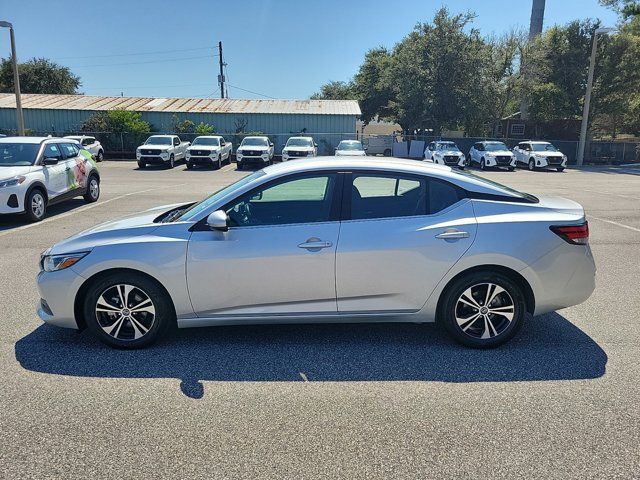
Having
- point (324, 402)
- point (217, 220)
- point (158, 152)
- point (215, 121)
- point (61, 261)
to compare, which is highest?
point (215, 121)

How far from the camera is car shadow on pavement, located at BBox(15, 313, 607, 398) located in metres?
3.84

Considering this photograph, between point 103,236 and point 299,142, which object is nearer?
point 103,236

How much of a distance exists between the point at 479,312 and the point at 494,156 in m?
26.2

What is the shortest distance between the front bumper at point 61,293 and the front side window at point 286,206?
1373 millimetres

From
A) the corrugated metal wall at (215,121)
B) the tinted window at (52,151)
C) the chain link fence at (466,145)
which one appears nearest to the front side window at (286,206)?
the tinted window at (52,151)

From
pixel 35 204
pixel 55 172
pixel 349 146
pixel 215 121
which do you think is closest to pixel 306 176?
pixel 35 204

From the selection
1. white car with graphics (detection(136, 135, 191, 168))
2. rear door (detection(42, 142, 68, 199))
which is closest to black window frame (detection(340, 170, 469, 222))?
rear door (detection(42, 142, 68, 199))

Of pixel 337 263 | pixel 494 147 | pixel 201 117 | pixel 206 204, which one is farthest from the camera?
pixel 201 117

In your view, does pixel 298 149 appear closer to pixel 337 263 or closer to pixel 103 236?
pixel 103 236

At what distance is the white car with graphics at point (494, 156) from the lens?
28281 mm

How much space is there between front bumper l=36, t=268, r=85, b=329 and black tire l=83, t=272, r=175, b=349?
11 centimetres

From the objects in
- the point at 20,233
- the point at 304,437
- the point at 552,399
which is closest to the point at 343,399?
the point at 304,437

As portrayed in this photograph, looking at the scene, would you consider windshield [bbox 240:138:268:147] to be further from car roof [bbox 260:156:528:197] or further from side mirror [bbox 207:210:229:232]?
side mirror [bbox 207:210:229:232]

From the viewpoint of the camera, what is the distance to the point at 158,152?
2594 cm
